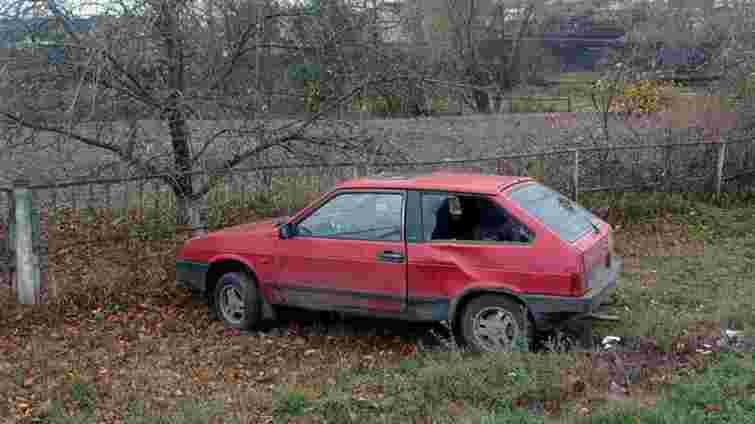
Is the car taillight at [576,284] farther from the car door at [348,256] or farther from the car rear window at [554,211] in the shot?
the car door at [348,256]

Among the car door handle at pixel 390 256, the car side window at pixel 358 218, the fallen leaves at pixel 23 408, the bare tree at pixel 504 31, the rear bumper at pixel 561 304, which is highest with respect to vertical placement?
the bare tree at pixel 504 31

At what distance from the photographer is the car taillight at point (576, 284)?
246 inches

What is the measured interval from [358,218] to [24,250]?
3402mm

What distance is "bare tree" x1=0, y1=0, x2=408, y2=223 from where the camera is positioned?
8.36m

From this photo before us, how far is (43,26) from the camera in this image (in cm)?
848

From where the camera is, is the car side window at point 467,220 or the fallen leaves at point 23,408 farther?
the car side window at point 467,220

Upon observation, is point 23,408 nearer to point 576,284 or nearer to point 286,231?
point 286,231

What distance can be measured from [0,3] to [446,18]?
19554mm

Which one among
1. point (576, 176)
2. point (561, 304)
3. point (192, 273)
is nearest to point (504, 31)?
point (576, 176)

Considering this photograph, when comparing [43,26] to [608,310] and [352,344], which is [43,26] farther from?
[608,310]

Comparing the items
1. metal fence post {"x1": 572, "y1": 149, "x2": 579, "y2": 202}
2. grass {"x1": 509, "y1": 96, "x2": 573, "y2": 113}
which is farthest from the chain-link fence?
grass {"x1": 509, "y1": 96, "x2": 573, "y2": 113}

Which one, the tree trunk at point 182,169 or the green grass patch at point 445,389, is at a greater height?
the tree trunk at point 182,169

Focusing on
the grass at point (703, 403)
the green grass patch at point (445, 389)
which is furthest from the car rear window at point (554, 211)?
the grass at point (703, 403)

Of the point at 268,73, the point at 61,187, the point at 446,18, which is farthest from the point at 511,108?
the point at 61,187
